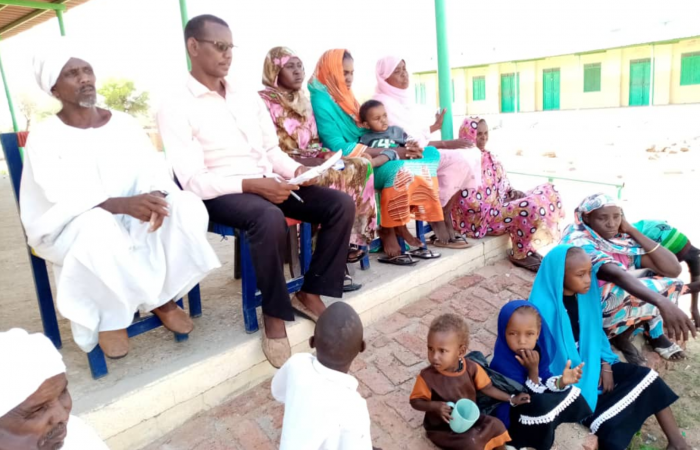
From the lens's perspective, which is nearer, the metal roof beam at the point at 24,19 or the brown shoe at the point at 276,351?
the brown shoe at the point at 276,351

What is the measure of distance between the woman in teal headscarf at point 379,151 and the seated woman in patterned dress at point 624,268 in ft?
3.43

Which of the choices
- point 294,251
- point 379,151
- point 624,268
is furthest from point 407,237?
point 624,268

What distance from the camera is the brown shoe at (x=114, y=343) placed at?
2383 mm

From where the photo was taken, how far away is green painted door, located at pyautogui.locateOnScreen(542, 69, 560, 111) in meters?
20.9

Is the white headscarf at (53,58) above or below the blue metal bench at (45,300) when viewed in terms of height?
above

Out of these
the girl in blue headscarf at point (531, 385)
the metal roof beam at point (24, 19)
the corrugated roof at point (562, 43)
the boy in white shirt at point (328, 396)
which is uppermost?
the metal roof beam at point (24, 19)

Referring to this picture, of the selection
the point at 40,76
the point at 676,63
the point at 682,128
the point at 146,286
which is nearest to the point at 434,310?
the point at 146,286

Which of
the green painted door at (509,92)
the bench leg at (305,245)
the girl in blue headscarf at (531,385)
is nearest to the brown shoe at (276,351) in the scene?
the bench leg at (305,245)

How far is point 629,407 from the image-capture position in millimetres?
2703

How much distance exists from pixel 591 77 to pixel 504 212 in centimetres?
1841

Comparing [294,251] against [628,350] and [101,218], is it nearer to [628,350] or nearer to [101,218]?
[101,218]

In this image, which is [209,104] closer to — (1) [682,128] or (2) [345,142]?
(2) [345,142]

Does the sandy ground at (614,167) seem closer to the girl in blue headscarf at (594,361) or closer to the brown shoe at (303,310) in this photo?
the girl in blue headscarf at (594,361)

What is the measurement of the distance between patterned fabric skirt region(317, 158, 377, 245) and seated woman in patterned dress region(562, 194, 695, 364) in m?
1.30
